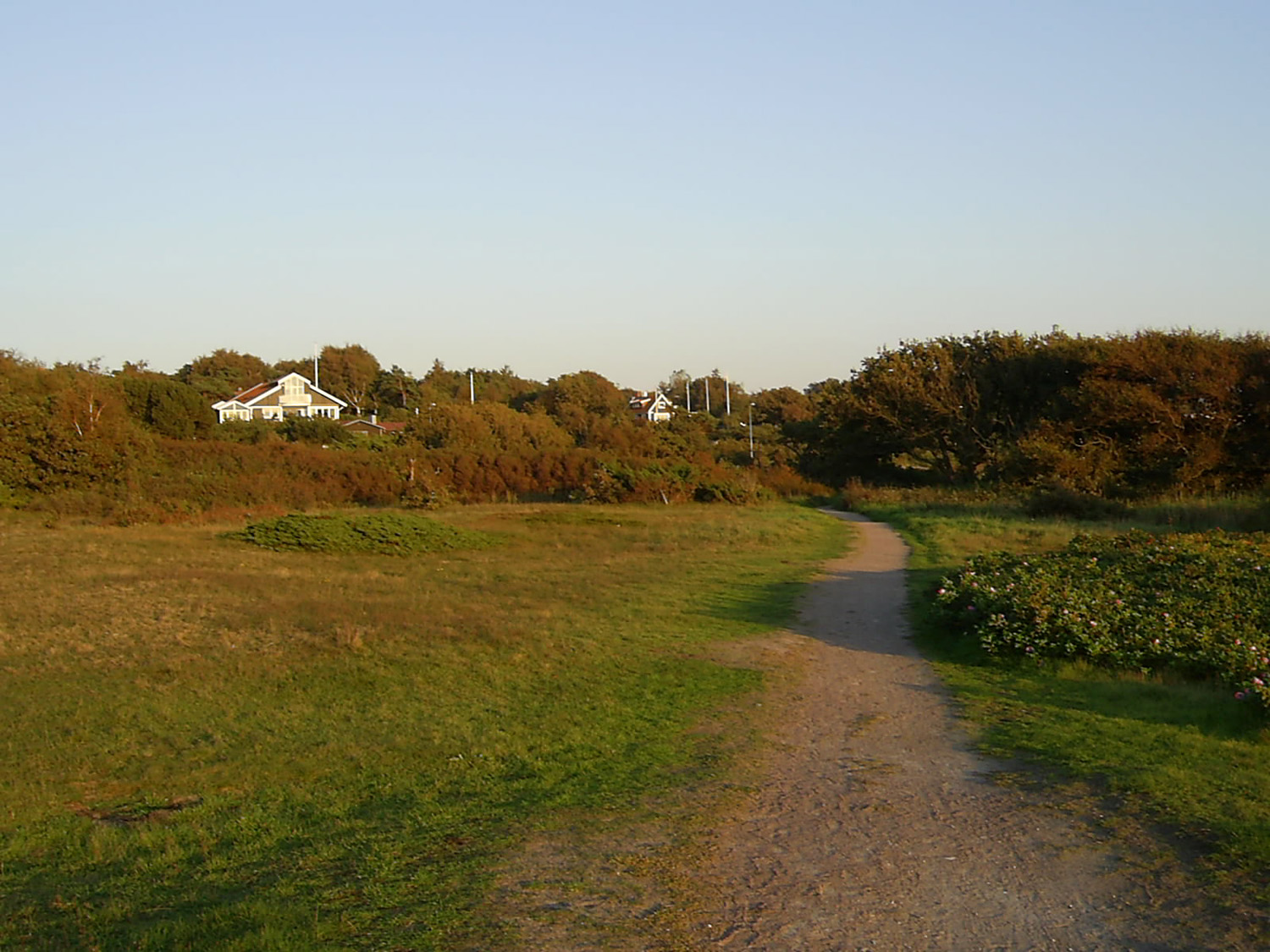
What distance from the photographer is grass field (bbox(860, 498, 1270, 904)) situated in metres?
5.83

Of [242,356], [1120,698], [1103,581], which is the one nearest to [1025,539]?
[1103,581]

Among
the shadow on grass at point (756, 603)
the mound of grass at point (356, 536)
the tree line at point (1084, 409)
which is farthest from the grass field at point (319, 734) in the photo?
the tree line at point (1084, 409)

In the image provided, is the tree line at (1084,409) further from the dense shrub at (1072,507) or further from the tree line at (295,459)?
the tree line at (295,459)

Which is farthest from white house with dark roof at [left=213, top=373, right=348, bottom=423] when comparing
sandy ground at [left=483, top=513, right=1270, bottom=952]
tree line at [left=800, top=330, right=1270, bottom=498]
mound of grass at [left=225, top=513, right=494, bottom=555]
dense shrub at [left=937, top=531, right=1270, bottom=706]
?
sandy ground at [left=483, top=513, right=1270, bottom=952]

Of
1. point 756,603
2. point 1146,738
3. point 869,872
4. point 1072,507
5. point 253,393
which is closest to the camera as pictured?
point 869,872

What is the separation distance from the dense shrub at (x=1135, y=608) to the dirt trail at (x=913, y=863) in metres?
2.59

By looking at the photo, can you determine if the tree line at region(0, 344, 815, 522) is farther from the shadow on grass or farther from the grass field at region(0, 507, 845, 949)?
the shadow on grass

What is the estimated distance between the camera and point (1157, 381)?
37688 mm

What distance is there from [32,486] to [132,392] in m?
21.3

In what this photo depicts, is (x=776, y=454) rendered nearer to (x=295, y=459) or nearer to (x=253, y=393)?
(x=295, y=459)

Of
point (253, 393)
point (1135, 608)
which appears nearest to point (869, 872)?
point (1135, 608)

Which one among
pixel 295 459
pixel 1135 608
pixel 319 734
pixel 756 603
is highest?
pixel 295 459

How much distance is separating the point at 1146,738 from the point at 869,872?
12.0ft

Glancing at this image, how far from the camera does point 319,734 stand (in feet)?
28.5
